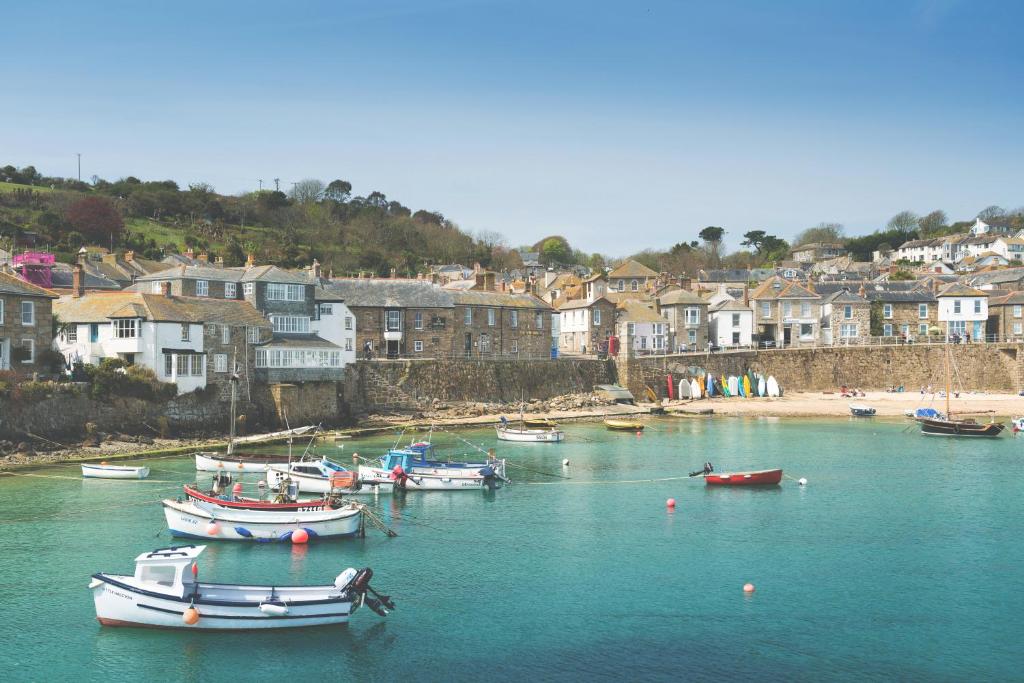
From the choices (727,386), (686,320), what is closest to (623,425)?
(727,386)

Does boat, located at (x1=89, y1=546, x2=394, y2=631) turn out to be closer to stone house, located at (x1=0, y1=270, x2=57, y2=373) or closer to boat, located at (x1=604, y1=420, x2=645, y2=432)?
stone house, located at (x1=0, y1=270, x2=57, y2=373)

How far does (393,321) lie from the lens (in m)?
72.8

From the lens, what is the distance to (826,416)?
7562 cm

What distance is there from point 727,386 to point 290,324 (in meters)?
41.8

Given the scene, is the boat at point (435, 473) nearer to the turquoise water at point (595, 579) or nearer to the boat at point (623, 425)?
the turquoise water at point (595, 579)

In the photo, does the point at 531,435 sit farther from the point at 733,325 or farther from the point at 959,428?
the point at 733,325

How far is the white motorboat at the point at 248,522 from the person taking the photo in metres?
32.9

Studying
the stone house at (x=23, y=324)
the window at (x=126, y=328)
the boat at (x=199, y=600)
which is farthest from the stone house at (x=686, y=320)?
the boat at (x=199, y=600)

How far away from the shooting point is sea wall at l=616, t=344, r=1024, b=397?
84875 mm

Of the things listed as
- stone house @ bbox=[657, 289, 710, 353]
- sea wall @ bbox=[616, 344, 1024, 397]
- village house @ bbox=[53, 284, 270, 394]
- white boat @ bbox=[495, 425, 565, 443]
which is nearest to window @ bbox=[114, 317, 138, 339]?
village house @ bbox=[53, 284, 270, 394]

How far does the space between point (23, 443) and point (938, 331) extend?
80.2 metres

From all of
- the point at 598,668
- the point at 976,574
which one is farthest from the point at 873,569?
the point at 598,668

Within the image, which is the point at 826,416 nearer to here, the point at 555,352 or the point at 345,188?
the point at 555,352

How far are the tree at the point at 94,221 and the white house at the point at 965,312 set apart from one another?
90.3 metres
